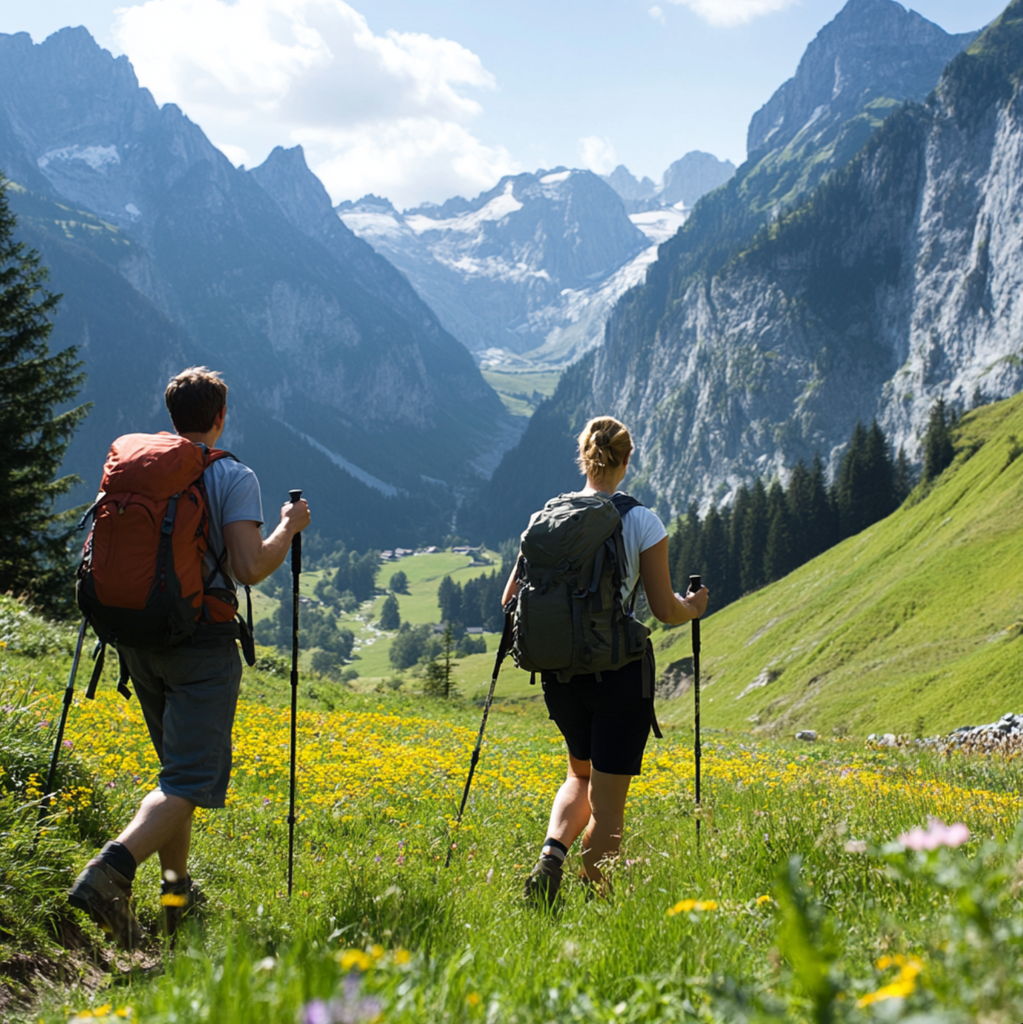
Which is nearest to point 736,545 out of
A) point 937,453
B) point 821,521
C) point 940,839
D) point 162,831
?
point 821,521

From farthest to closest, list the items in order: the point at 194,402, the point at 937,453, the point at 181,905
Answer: the point at 937,453 < the point at 194,402 < the point at 181,905

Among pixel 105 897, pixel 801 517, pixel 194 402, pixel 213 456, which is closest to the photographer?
pixel 105 897

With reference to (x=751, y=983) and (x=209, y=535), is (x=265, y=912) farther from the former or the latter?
(x=751, y=983)

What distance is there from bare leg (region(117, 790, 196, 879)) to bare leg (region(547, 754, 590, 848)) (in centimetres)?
239

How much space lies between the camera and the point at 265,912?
457 cm

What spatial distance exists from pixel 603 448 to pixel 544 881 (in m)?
3.01

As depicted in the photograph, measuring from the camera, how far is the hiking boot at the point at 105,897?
13.1 ft

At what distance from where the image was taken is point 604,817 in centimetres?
518

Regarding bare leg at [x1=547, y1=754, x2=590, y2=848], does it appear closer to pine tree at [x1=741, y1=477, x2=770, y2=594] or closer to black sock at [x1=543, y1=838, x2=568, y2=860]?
black sock at [x1=543, y1=838, x2=568, y2=860]

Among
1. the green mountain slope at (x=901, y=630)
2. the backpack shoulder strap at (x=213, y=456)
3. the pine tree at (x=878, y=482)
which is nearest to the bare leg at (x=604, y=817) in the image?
the backpack shoulder strap at (x=213, y=456)

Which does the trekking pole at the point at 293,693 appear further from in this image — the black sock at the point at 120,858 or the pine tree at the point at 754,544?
the pine tree at the point at 754,544

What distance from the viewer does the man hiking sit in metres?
4.48

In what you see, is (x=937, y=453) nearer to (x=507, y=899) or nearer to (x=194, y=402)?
(x=507, y=899)

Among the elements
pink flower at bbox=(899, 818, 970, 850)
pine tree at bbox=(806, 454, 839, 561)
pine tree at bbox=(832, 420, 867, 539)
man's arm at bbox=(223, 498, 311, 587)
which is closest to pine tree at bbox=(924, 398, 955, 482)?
pine tree at bbox=(832, 420, 867, 539)
